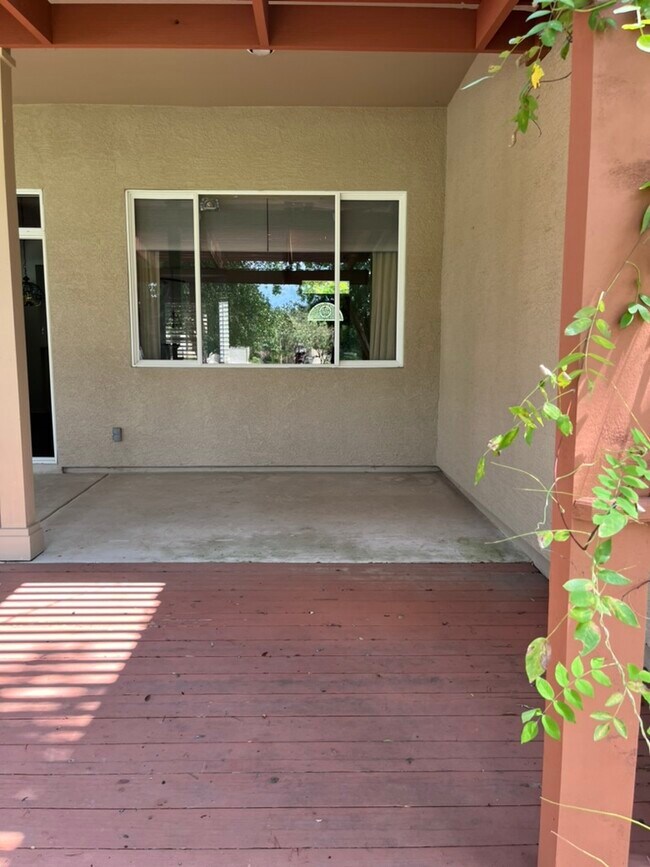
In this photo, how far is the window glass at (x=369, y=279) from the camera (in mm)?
5723

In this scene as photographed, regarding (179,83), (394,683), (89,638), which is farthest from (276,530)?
(179,83)

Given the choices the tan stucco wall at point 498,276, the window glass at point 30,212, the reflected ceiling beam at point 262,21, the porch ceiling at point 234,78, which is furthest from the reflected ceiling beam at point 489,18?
the window glass at point 30,212

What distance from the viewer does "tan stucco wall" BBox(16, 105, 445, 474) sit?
5.50 metres

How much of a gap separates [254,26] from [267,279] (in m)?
2.67

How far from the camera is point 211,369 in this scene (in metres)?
5.80

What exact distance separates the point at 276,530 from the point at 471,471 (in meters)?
1.73

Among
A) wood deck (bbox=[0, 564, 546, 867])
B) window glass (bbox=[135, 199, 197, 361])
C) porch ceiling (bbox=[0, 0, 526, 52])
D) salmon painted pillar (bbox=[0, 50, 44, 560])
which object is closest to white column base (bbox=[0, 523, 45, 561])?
salmon painted pillar (bbox=[0, 50, 44, 560])

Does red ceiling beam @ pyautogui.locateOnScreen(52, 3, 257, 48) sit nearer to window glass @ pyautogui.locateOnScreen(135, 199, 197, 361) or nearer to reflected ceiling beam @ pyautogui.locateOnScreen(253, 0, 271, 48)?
reflected ceiling beam @ pyautogui.locateOnScreen(253, 0, 271, 48)

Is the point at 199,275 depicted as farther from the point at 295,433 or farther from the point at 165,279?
the point at 295,433

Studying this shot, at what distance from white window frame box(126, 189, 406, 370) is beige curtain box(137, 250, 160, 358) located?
0.17 ft

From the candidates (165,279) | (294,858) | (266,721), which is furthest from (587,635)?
(165,279)

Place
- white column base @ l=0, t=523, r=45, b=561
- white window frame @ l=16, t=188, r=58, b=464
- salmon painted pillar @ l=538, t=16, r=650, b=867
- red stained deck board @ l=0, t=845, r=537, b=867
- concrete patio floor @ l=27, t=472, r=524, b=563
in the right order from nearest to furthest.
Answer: salmon painted pillar @ l=538, t=16, r=650, b=867, red stained deck board @ l=0, t=845, r=537, b=867, white column base @ l=0, t=523, r=45, b=561, concrete patio floor @ l=27, t=472, r=524, b=563, white window frame @ l=16, t=188, r=58, b=464

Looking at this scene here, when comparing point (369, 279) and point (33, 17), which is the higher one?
point (33, 17)

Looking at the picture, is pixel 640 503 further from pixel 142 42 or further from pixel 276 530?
pixel 142 42
